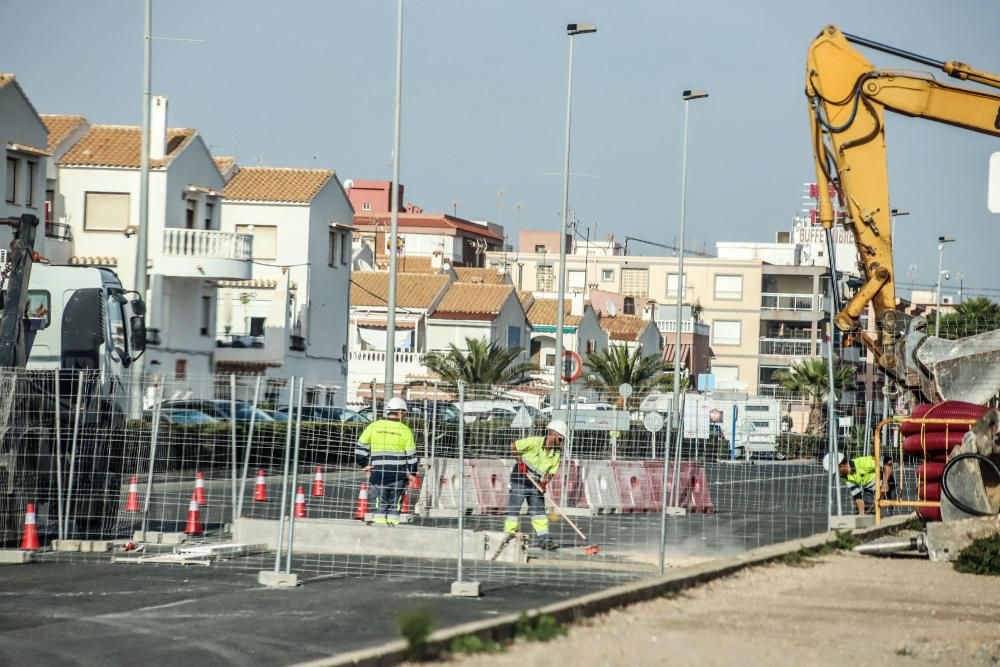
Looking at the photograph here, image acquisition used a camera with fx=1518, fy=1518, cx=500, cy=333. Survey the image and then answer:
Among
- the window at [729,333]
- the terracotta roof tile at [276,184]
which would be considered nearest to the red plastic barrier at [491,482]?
the terracotta roof tile at [276,184]

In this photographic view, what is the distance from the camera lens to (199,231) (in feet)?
165

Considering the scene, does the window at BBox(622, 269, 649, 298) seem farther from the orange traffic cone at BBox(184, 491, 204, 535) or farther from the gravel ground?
the gravel ground

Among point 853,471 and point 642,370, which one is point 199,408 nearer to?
point 853,471

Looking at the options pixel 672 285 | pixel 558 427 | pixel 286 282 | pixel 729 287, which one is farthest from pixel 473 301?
pixel 558 427

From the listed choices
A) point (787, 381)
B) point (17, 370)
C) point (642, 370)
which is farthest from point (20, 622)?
point (787, 381)

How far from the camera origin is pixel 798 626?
1084 cm

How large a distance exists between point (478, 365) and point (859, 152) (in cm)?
4025

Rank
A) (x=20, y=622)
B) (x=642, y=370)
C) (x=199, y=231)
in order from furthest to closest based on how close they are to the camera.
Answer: (x=642, y=370) < (x=199, y=231) < (x=20, y=622)

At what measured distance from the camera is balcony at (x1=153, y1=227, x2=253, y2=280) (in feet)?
163

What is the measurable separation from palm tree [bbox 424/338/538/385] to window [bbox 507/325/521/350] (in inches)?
373

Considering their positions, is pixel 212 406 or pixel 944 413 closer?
pixel 212 406

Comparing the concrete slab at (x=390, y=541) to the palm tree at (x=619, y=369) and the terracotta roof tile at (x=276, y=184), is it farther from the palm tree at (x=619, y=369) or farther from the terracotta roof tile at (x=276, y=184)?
the palm tree at (x=619, y=369)

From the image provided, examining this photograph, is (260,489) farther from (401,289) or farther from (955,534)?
(401,289)

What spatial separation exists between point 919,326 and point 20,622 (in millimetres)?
14827
